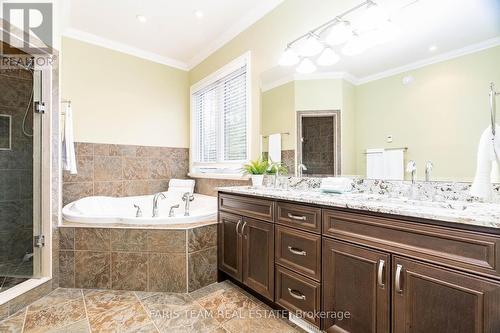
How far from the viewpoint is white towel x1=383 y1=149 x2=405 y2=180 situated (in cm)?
155

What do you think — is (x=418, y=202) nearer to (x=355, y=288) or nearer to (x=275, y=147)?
(x=355, y=288)

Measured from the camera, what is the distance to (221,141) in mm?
3156

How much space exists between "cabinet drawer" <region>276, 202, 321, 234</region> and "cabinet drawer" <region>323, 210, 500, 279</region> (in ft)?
0.31

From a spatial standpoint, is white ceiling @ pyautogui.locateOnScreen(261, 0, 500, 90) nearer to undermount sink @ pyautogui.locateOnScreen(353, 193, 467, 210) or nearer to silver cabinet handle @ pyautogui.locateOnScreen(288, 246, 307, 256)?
undermount sink @ pyautogui.locateOnScreen(353, 193, 467, 210)

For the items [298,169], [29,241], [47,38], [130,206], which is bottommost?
[29,241]

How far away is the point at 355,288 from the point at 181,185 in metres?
2.58

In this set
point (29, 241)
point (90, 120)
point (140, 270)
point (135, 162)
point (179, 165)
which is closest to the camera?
point (140, 270)

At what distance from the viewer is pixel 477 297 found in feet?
2.89

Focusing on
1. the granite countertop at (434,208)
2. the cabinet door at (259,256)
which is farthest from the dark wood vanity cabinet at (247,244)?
the granite countertop at (434,208)

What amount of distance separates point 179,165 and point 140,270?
1838 mm

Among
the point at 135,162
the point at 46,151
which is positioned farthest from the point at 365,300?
the point at 135,162

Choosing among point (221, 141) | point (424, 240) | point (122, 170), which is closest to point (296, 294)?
point (424, 240)

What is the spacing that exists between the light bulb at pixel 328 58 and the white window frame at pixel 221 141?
33.6 inches

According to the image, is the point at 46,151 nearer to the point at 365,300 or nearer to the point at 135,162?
the point at 135,162
